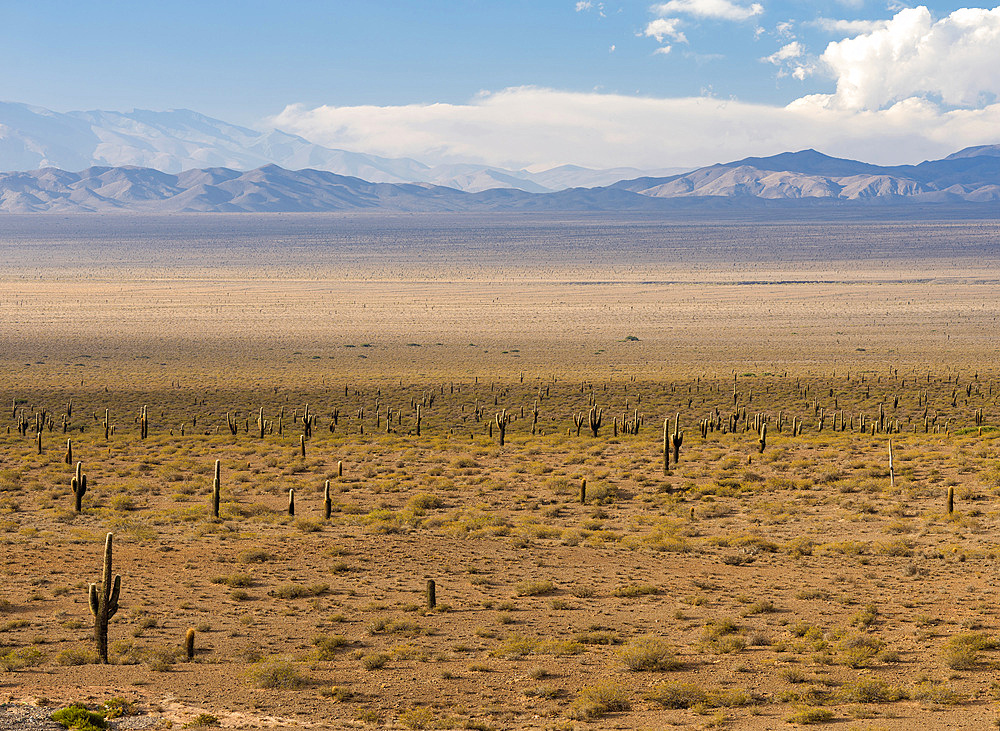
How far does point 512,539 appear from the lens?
2405cm

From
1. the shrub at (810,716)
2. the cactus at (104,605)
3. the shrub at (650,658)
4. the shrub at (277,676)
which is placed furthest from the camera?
the shrub at (650,658)

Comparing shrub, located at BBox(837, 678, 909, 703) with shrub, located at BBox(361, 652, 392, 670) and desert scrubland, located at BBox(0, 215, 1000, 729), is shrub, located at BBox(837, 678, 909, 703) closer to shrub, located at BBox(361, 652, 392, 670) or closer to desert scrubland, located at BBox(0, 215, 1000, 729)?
desert scrubland, located at BBox(0, 215, 1000, 729)

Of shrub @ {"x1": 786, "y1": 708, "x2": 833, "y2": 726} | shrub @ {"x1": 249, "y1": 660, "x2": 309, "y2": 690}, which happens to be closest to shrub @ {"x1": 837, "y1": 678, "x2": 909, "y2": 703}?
shrub @ {"x1": 786, "y1": 708, "x2": 833, "y2": 726}

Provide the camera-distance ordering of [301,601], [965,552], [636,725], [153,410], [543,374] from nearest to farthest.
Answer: [636,725] → [301,601] → [965,552] → [153,410] → [543,374]

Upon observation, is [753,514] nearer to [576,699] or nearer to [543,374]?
[576,699]

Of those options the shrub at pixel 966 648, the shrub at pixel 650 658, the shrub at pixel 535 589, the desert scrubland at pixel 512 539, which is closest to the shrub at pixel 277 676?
the desert scrubland at pixel 512 539

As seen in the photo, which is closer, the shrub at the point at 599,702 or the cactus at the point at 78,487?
the shrub at the point at 599,702

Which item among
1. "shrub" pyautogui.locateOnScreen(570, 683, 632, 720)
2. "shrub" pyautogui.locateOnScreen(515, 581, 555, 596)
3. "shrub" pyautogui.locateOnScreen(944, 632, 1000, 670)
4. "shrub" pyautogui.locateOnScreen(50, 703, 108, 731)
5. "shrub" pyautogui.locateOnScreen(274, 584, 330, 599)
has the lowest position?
"shrub" pyautogui.locateOnScreen(274, 584, 330, 599)

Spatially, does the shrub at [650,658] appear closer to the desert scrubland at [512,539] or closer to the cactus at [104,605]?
the desert scrubland at [512,539]

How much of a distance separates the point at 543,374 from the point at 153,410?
75.2 feet

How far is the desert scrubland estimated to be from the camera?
1480cm

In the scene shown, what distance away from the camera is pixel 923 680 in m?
14.8

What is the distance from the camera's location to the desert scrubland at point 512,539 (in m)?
14.8

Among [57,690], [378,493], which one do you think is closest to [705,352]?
[378,493]
